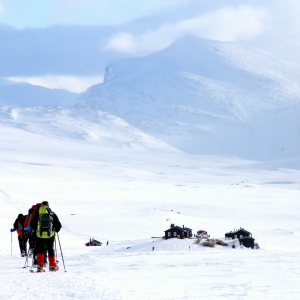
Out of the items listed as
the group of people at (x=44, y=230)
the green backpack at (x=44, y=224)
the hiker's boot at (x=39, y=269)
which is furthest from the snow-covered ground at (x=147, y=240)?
the green backpack at (x=44, y=224)

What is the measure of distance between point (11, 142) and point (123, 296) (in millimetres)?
170255

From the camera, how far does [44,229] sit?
1024 cm

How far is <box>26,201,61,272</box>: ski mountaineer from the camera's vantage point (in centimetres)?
1018

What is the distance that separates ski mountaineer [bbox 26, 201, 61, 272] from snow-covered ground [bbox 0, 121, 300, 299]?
0.44 meters

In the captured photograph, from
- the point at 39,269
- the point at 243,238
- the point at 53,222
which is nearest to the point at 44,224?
the point at 53,222

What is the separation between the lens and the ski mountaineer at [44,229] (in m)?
10.2

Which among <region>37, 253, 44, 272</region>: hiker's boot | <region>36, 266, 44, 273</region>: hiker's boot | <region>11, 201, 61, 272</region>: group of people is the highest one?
<region>11, 201, 61, 272</region>: group of people

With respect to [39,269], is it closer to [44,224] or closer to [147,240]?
[44,224]

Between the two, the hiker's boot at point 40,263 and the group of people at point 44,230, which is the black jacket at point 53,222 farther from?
the hiker's boot at point 40,263

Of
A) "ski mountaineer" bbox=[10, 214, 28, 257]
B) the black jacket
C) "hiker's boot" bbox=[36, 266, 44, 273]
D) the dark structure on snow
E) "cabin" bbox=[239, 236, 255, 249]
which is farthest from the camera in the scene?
the dark structure on snow

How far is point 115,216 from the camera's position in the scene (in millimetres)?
42375

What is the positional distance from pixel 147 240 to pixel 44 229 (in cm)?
1812

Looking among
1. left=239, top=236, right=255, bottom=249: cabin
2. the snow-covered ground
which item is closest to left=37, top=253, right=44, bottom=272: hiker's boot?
the snow-covered ground

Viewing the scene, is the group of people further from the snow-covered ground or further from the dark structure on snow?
the dark structure on snow
